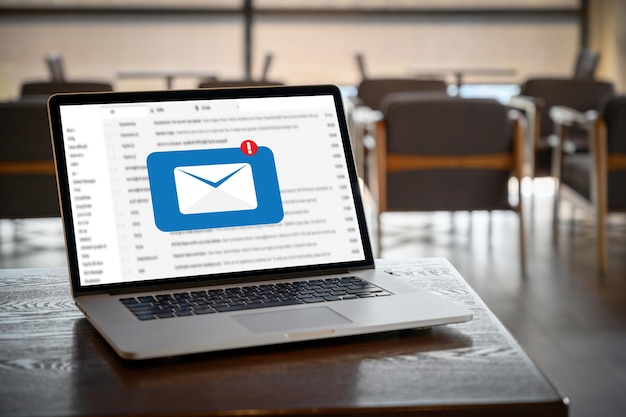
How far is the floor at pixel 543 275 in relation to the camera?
2.90m

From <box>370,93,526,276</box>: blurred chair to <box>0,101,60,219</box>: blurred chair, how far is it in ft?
4.97

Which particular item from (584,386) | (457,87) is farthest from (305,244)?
(457,87)

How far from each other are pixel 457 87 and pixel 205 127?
724cm

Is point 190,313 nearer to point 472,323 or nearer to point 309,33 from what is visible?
point 472,323

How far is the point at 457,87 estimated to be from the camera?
26.7ft

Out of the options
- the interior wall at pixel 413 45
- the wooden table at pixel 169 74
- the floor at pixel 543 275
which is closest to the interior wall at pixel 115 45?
the interior wall at pixel 413 45

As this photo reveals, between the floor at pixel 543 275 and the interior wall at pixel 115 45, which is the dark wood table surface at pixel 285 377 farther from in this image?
the interior wall at pixel 115 45

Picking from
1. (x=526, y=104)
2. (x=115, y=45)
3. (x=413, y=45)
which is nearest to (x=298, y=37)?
(x=413, y=45)

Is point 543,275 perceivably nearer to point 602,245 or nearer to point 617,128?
point 602,245

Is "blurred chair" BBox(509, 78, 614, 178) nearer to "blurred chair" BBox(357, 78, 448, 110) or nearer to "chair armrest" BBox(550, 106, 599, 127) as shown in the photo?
"chair armrest" BBox(550, 106, 599, 127)

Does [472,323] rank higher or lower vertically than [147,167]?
lower

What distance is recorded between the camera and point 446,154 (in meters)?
4.15

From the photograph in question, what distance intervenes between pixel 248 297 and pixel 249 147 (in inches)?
7.9

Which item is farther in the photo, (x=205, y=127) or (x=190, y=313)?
(x=205, y=127)
